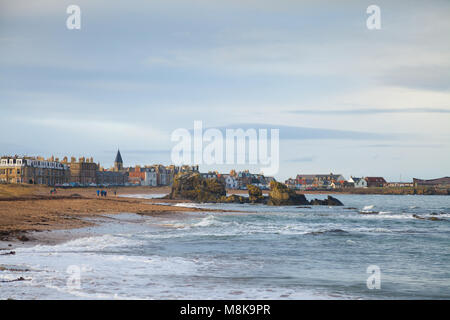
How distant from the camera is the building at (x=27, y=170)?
131m

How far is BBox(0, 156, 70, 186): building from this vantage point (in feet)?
430

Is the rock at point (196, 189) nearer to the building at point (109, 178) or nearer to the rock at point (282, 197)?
the rock at point (282, 197)

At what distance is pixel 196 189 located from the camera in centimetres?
8881

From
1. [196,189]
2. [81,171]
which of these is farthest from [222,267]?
[81,171]

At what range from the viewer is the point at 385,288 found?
1417 centimetres

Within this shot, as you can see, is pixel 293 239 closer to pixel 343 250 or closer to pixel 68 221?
pixel 343 250

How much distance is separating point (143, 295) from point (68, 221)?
18970 mm

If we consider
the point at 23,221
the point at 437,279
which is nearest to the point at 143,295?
the point at 437,279

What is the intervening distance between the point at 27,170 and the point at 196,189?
6657cm

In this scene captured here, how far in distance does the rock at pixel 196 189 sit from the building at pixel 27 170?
52.4 meters

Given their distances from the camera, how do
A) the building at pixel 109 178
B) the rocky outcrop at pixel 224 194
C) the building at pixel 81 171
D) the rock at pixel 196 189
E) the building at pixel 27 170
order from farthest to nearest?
the building at pixel 109 178
the building at pixel 81 171
the building at pixel 27 170
the rock at pixel 196 189
the rocky outcrop at pixel 224 194

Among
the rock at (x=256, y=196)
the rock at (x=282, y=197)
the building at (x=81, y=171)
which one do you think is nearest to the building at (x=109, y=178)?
the building at (x=81, y=171)

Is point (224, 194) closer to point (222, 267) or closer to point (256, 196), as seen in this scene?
point (256, 196)

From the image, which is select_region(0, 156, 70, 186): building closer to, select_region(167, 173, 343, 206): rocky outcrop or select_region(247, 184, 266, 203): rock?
select_region(167, 173, 343, 206): rocky outcrop
